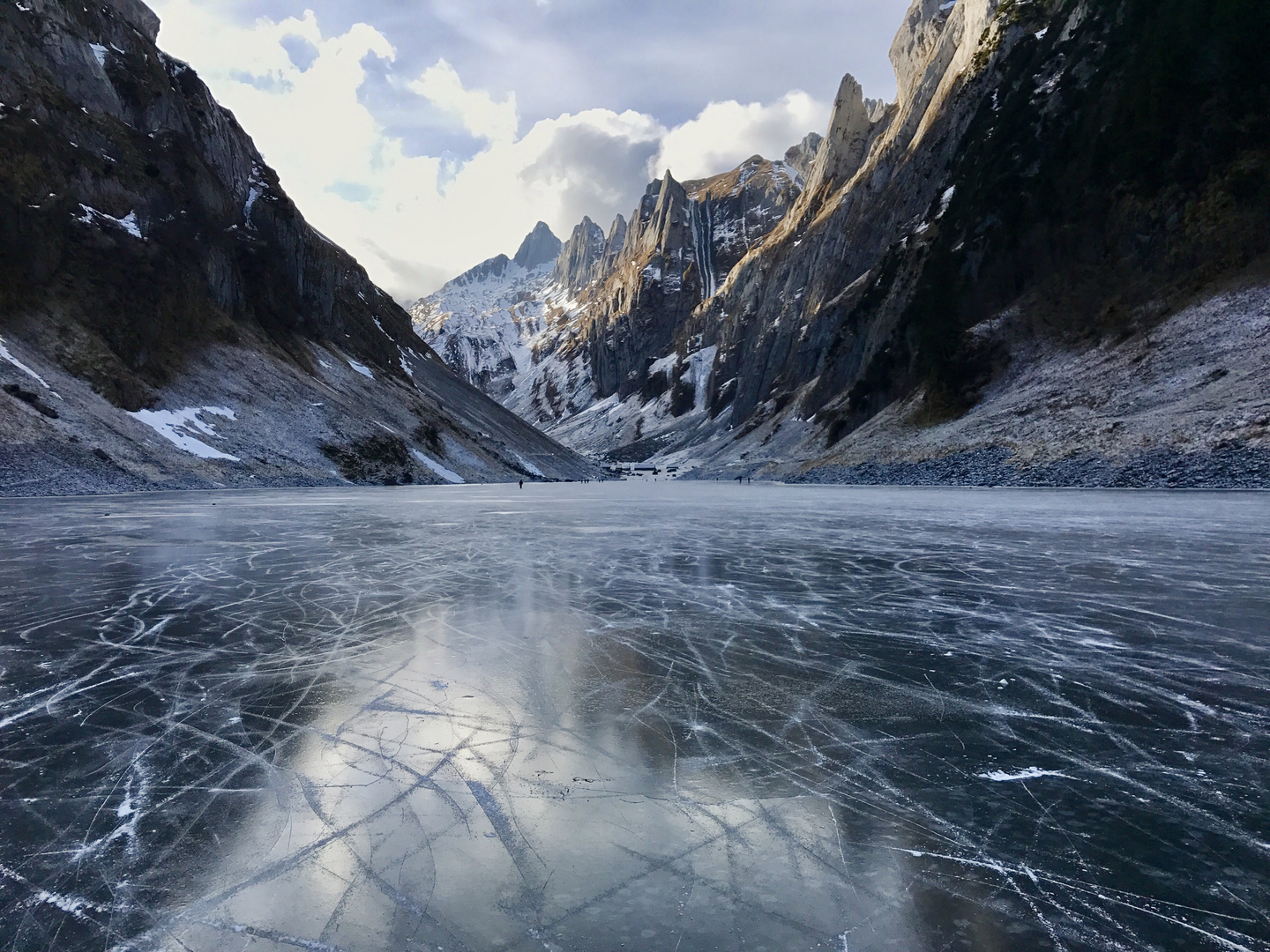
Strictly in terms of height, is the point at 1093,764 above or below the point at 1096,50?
below

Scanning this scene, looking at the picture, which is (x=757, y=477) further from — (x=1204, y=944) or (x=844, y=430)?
(x=1204, y=944)

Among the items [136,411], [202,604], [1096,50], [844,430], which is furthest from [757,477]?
[202,604]

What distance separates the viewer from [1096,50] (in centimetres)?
5178

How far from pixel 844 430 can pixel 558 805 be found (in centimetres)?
6466

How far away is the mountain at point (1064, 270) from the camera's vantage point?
32.2 meters

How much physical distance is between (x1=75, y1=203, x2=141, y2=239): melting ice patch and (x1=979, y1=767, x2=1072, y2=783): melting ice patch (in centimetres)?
6033

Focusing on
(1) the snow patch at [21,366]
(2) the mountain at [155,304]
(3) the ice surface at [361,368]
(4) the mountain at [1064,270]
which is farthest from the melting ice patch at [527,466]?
(1) the snow patch at [21,366]

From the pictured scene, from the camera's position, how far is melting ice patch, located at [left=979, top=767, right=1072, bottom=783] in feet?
11.2

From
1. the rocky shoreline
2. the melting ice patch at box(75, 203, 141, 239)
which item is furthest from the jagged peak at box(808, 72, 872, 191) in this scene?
the melting ice patch at box(75, 203, 141, 239)

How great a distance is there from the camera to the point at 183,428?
41875 millimetres

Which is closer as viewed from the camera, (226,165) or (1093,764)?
(1093,764)

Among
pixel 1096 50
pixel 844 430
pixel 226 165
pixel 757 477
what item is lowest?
pixel 757 477

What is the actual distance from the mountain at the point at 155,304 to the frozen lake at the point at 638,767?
114 ft

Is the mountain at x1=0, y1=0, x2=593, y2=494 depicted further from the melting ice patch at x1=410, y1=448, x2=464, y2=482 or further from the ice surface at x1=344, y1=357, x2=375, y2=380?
the ice surface at x1=344, y1=357, x2=375, y2=380
